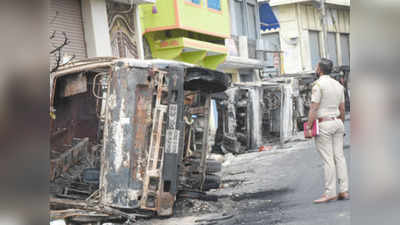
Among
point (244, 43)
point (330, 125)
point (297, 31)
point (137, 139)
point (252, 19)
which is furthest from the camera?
point (244, 43)

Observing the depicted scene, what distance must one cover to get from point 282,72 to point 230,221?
7.18 meters

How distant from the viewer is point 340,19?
6035mm

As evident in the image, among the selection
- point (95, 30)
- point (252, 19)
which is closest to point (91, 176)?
point (95, 30)

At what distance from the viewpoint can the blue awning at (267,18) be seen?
1055 cm

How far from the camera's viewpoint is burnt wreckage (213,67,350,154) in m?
11.2

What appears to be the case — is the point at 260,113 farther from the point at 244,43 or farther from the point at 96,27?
the point at 96,27

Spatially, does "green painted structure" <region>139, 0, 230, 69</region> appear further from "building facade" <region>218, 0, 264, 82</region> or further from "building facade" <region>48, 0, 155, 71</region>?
"building facade" <region>48, 0, 155, 71</region>

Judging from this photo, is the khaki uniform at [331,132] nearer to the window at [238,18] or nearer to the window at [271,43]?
the window at [271,43]

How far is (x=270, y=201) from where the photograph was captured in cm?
583

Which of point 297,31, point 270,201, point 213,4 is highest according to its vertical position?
point 213,4

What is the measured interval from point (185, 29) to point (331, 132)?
25.0ft

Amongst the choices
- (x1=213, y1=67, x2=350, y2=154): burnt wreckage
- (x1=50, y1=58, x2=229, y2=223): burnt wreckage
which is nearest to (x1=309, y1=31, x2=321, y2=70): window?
(x1=50, y1=58, x2=229, y2=223): burnt wreckage

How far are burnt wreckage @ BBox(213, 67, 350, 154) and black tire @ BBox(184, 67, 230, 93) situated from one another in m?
4.93
